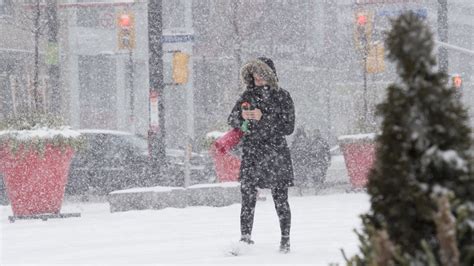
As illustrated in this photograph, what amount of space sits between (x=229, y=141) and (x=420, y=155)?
5.86 m

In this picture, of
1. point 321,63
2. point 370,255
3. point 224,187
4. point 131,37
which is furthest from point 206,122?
point 370,255

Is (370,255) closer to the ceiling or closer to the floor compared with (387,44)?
closer to the floor

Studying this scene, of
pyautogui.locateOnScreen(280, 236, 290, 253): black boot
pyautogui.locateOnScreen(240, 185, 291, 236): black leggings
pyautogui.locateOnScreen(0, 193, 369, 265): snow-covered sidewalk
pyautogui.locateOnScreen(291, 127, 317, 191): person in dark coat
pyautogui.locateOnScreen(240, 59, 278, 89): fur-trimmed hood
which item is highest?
pyautogui.locateOnScreen(240, 59, 278, 89): fur-trimmed hood

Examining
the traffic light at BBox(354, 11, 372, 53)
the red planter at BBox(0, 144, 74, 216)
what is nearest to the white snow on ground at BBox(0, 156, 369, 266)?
the red planter at BBox(0, 144, 74, 216)

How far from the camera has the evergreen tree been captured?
294 cm

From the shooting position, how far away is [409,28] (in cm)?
299

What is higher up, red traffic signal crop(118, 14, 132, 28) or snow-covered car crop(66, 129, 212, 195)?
red traffic signal crop(118, 14, 132, 28)

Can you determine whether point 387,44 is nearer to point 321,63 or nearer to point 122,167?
point 122,167

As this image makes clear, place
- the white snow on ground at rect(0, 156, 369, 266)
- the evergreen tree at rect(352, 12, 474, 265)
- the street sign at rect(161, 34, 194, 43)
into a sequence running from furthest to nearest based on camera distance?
the street sign at rect(161, 34, 194, 43) → the white snow on ground at rect(0, 156, 369, 266) → the evergreen tree at rect(352, 12, 474, 265)

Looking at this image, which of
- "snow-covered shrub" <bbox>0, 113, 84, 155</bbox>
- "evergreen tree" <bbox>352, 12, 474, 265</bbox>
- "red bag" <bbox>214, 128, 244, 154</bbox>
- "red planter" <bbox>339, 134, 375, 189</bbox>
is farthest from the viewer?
"red planter" <bbox>339, 134, 375, 189</bbox>

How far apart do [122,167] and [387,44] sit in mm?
16980

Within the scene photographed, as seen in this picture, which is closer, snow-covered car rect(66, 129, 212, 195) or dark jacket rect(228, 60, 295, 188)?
dark jacket rect(228, 60, 295, 188)

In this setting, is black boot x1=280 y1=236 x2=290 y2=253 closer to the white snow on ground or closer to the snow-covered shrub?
the white snow on ground

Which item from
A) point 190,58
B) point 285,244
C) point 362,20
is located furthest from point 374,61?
point 285,244
